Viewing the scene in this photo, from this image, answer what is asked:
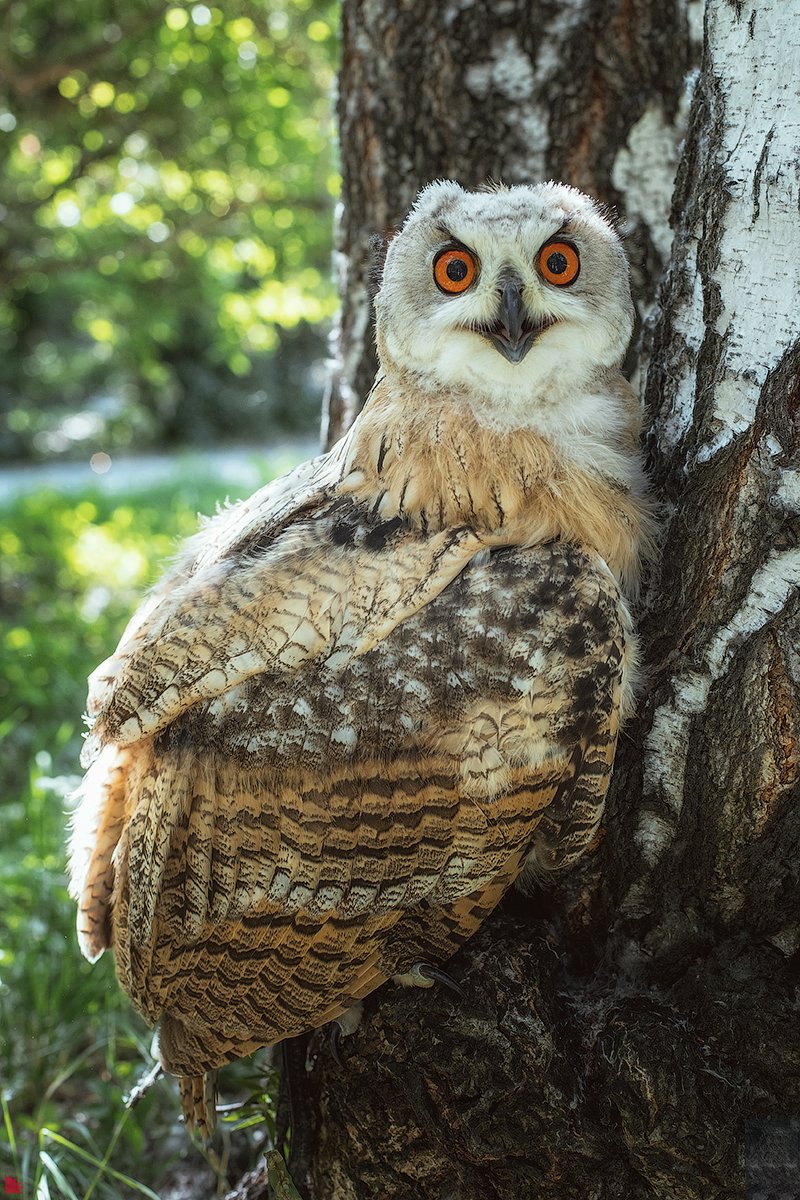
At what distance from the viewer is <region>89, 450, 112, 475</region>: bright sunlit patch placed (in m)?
19.7

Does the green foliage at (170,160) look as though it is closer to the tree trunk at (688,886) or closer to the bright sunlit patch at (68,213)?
the bright sunlit patch at (68,213)

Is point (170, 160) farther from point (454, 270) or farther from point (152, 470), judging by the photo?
point (152, 470)

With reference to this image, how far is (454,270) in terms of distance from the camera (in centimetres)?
221

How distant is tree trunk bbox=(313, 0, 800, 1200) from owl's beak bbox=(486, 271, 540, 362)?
0.32 meters

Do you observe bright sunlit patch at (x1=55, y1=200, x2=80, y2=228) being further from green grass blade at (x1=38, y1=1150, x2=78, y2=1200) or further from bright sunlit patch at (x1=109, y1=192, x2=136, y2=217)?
green grass blade at (x1=38, y1=1150, x2=78, y2=1200)

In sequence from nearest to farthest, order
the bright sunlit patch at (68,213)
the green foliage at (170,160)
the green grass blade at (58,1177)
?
the green grass blade at (58,1177) < the green foliage at (170,160) < the bright sunlit patch at (68,213)

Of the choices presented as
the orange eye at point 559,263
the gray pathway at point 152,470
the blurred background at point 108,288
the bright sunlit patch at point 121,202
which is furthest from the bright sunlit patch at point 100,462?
the orange eye at point 559,263

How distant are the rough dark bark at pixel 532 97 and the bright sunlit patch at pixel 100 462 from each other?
56.3 ft

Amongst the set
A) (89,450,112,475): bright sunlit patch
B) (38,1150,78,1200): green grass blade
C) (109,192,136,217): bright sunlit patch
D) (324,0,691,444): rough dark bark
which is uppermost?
(324,0,691,444): rough dark bark

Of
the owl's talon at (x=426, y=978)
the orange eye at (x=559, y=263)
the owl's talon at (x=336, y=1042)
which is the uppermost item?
A: the orange eye at (x=559, y=263)

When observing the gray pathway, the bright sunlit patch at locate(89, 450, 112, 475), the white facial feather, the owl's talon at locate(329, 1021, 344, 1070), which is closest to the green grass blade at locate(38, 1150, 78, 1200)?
the owl's talon at locate(329, 1021, 344, 1070)

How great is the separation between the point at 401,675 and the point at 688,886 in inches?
28.4

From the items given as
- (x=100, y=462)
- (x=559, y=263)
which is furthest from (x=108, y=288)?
(x=100, y=462)

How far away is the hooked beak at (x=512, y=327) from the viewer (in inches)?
82.4
